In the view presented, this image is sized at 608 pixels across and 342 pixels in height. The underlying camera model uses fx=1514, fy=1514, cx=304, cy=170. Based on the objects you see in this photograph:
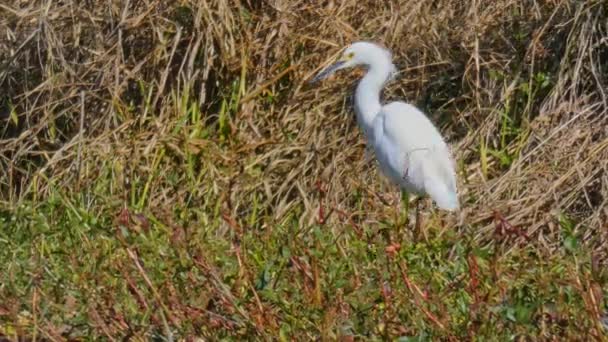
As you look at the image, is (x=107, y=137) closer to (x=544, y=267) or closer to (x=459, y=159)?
(x=459, y=159)

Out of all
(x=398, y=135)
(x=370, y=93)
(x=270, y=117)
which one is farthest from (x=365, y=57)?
(x=270, y=117)

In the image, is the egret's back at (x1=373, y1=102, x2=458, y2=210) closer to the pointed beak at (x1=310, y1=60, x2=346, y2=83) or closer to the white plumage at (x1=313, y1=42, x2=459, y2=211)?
the white plumage at (x1=313, y1=42, x2=459, y2=211)

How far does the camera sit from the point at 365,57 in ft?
22.5

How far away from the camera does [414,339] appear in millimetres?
3525

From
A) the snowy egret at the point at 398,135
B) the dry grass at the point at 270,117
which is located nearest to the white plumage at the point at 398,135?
the snowy egret at the point at 398,135

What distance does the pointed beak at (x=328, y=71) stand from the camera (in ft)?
22.7

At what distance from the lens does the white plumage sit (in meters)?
6.41

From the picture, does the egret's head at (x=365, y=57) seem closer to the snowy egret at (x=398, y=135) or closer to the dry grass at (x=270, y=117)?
the snowy egret at (x=398, y=135)

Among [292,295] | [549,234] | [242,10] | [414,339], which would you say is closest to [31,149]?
[242,10]

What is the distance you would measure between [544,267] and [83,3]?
3.45 metres

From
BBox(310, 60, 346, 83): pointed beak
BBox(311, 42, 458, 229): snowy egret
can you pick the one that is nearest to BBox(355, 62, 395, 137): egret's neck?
BBox(311, 42, 458, 229): snowy egret

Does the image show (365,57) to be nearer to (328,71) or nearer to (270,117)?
(328,71)

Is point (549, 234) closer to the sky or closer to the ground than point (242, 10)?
closer to the ground

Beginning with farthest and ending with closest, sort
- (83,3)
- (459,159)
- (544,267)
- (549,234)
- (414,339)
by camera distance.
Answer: (83,3) < (459,159) < (549,234) < (544,267) < (414,339)
